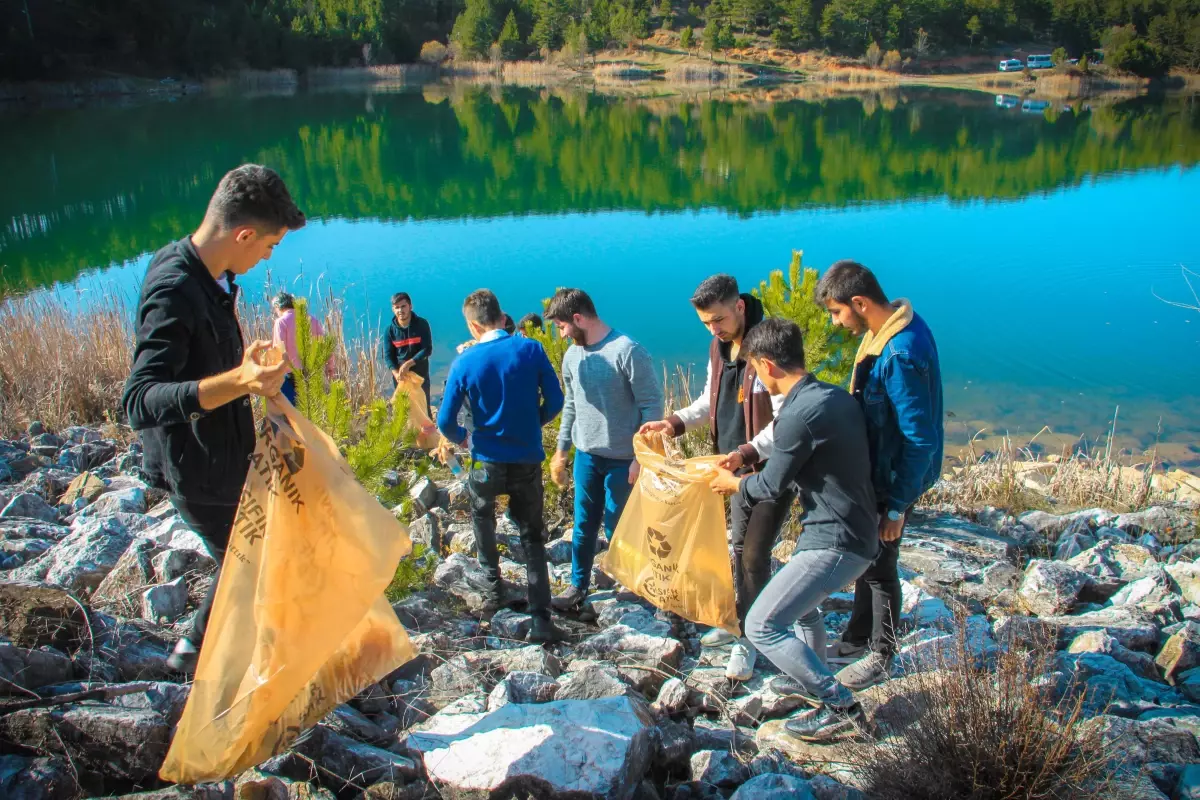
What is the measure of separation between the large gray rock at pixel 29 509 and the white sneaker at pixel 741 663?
3.90 meters

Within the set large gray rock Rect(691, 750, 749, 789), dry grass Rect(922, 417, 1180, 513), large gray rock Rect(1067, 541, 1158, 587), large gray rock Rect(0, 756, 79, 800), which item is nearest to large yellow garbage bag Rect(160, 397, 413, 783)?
large gray rock Rect(0, 756, 79, 800)

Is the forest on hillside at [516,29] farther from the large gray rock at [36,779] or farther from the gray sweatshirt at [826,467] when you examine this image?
the gray sweatshirt at [826,467]

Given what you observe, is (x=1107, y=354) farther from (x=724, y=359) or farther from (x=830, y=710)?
(x=830, y=710)

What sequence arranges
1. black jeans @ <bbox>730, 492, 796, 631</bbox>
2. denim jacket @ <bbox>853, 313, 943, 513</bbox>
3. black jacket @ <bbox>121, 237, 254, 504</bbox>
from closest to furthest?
black jacket @ <bbox>121, 237, 254, 504</bbox> < denim jacket @ <bbox>853, 313, 943, 513</bbox> < black jeans @ <bbox>730, 492, 796, 631</bbox>

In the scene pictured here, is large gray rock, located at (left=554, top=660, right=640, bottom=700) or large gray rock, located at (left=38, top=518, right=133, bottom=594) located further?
large gray rock, located at (left=38, top=518, right=133, bottom=594)

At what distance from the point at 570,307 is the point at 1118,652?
2.65m

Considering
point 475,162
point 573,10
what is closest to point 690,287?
point 475,162

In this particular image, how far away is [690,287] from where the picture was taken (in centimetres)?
1480

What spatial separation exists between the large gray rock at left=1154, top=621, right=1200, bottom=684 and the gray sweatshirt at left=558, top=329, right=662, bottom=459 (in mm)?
2273

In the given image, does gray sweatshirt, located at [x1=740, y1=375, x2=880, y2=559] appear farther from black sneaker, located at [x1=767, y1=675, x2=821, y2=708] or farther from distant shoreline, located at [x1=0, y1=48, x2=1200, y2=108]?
distant shoreline, located at [x1=0, y1=48, x2=1200, y2=108]

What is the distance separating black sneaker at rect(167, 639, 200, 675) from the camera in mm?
2953

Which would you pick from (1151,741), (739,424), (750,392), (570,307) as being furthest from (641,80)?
(1151,741)

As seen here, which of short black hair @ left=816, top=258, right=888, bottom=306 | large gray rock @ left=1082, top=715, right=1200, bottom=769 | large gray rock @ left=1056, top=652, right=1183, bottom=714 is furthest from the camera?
short black hair @ left=816, top=258, right=888, bottom=306

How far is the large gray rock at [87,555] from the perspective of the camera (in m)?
3.91
